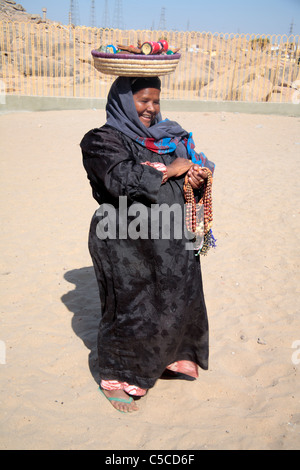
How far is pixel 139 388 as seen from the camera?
2750mm

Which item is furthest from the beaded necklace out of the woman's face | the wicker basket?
the wicker basket

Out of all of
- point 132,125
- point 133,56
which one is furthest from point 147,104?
point 133,56

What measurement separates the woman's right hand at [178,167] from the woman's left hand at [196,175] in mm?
34

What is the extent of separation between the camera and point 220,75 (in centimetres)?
1747

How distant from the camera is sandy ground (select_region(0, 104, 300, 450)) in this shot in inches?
103

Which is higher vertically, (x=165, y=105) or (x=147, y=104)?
(x=147, y=104)

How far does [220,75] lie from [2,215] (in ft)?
45.9

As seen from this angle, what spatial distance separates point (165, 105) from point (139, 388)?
1279 cm

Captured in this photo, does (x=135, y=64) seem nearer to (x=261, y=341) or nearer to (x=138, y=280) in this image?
(x=138, y=280)

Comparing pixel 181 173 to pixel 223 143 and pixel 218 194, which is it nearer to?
pixel 218 194

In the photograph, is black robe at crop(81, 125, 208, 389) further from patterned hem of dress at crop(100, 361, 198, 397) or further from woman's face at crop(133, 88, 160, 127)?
woman's face at crop(133, 88, 160, 127)

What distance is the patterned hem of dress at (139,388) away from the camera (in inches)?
108
